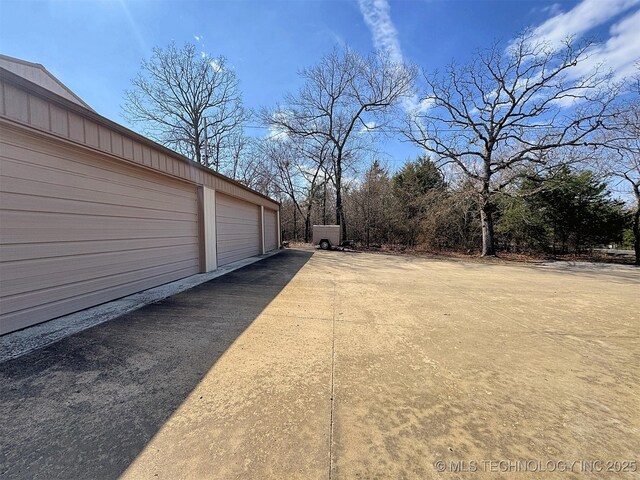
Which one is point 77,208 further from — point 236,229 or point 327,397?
point 236,229

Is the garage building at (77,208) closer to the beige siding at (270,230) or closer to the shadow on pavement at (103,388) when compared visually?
the shadow on pavement at (103,388)

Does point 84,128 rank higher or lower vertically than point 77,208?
higher

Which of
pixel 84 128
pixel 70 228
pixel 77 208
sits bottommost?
pixel 70 228

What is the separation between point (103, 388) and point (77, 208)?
2.85m

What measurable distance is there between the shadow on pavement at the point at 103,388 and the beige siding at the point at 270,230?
8927 millimetres

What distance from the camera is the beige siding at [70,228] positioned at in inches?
117

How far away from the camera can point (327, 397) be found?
6.39 feet

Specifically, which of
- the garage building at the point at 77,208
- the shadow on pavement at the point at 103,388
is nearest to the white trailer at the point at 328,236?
the garage building at the point at 77,208

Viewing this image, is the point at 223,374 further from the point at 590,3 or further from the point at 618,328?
the point at 590,3

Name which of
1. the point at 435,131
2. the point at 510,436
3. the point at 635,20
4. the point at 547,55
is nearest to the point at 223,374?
the point at 510,436

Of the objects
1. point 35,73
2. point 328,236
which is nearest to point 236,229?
point 328,236

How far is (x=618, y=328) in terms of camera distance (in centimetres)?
338

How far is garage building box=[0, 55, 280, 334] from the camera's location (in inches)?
116

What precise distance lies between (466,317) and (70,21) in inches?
399
